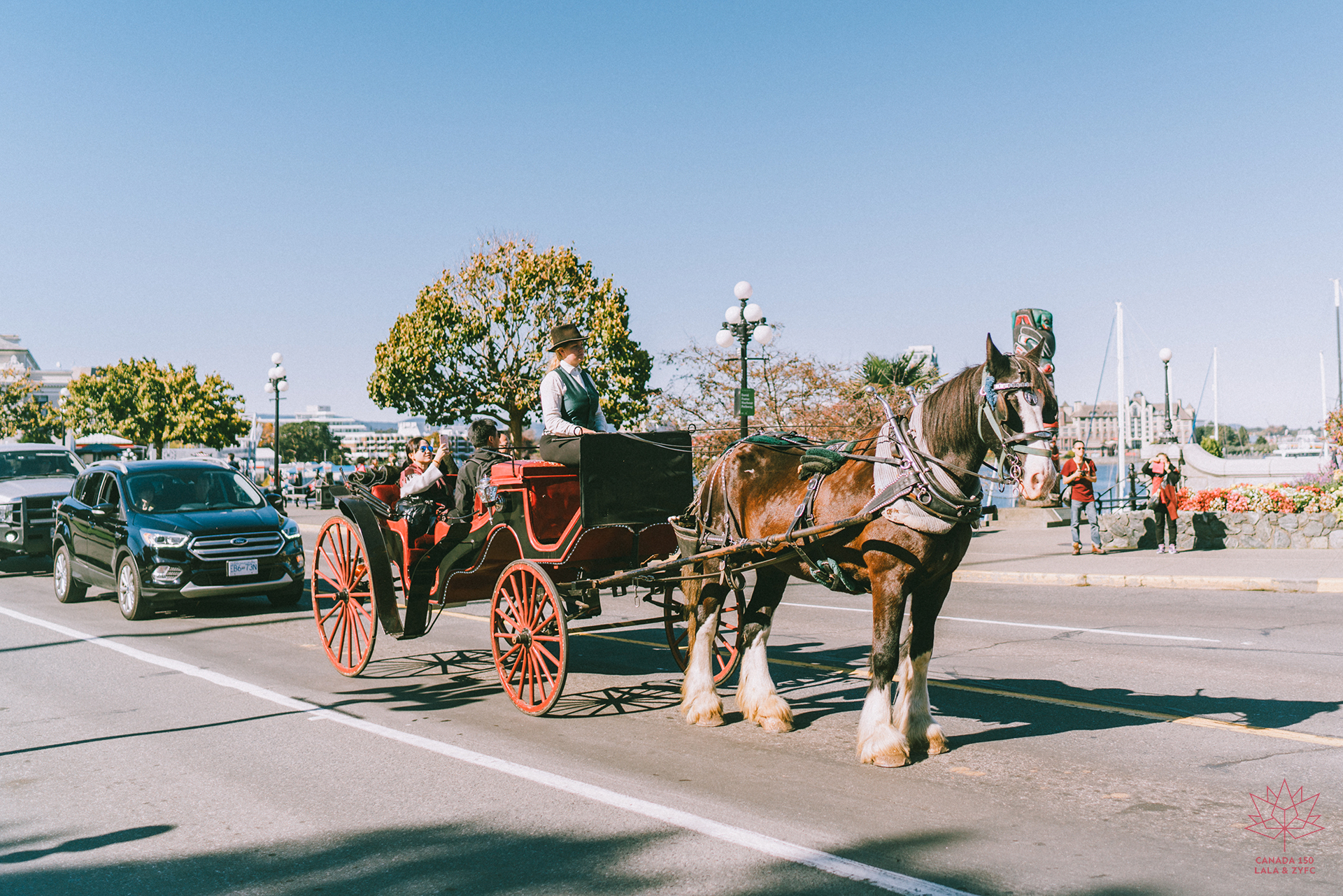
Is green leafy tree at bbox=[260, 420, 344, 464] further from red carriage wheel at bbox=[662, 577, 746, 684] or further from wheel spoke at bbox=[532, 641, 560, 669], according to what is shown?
wheel spoke at bbox=[532, 641, 560, 669]

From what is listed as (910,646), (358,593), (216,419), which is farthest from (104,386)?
(910,646)

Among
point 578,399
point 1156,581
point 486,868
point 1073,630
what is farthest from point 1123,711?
point 1156,581

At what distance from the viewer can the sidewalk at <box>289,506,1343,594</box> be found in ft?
44.2

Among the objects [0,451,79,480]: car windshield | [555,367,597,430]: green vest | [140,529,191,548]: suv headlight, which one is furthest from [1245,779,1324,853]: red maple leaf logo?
[0,451,79,480]: car windshield

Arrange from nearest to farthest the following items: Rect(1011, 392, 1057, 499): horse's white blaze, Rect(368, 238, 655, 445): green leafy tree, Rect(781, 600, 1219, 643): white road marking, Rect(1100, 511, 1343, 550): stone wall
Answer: Rect(1011, 392, 1057, 499): horse's white blaze, Rect(781, 600, 1219, 643): white road marking, Rect(1100, 511, 1343, 550): stone wall, Rect(368, 238, 655, 445): green leafy tree

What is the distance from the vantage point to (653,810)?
15.9 ft

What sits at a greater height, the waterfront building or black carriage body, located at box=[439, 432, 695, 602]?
the waterfront building

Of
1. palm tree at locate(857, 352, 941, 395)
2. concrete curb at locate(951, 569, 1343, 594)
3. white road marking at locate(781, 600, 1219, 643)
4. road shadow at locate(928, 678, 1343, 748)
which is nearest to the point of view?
road shadow at locate(928, 678, 1343, 748)

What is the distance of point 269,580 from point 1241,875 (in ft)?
35.7

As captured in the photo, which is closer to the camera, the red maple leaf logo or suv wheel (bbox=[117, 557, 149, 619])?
the red maple leaf logo

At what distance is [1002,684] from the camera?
754 centimetres

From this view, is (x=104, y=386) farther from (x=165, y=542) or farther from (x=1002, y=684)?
(x=1002, y=684)

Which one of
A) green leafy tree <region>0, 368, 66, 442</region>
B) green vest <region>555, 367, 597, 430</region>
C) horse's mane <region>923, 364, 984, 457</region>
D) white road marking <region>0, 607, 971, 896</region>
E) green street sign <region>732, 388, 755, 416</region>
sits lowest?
white road marking <region>0, 607, 971, 896</region>

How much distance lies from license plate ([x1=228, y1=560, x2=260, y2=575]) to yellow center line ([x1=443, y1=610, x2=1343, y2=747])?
22.3ft
